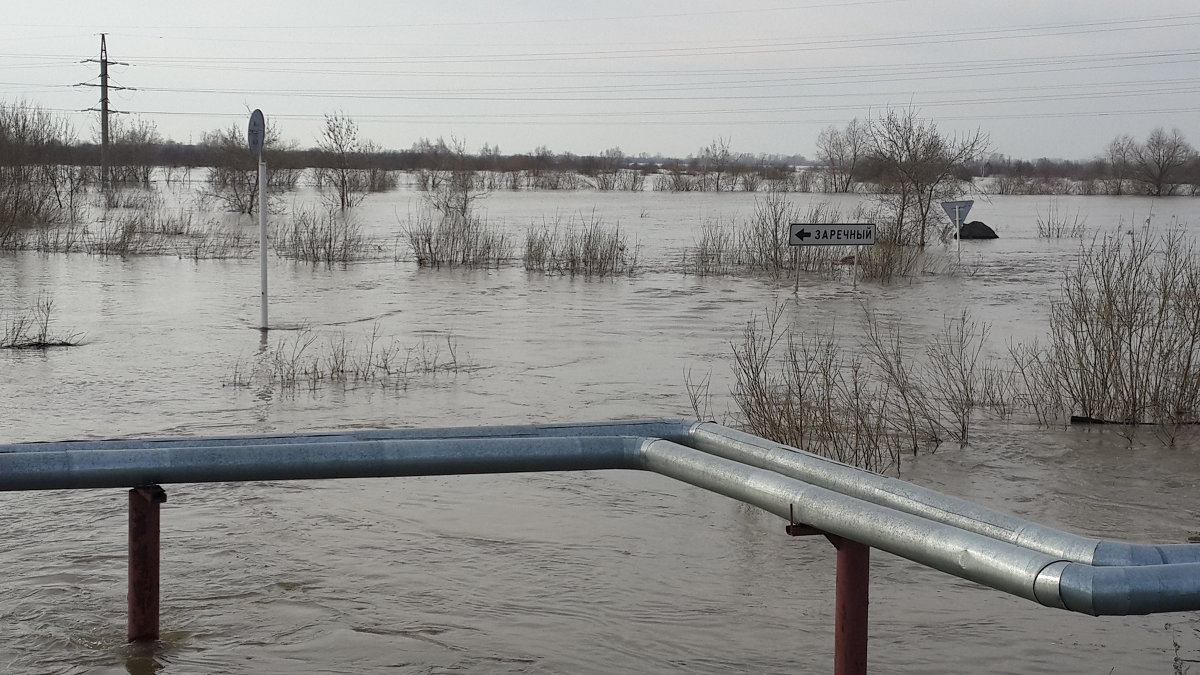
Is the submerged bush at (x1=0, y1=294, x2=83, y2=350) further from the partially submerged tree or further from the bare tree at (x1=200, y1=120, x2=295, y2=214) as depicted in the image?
the bare tree at (x1=200, y1=120, x2=295, y2=214)

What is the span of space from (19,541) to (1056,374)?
24.5 ft

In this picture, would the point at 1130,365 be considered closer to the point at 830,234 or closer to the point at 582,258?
the point at 830,234

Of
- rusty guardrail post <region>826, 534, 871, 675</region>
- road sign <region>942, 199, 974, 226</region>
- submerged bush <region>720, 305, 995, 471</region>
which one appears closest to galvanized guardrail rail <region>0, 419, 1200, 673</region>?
rusty guardrail post <region>826, 534, 871, 675</region>

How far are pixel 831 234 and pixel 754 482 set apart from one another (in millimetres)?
16391

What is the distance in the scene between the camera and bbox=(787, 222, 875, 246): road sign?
60.7 feet

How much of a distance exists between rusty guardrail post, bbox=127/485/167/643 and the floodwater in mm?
183

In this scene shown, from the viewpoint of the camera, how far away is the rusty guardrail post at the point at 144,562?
3.72 m

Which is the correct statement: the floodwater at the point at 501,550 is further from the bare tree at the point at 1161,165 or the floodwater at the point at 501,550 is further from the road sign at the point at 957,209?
the bare tree at the point at 1161,165

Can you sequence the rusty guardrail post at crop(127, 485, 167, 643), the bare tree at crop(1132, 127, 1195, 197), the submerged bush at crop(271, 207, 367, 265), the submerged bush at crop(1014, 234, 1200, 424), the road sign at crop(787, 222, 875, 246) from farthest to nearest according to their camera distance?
the bare tree at crop(1132, 127, 1195, 197) → the submerged bush at crop(271, 207, 367, 265) → the road sign at crop(787, 222, 875, 246) → the submerged bush at crop(1014, 234, 1200, 424) → the rusty guardrail post at crop(127, 485, 167, 643)

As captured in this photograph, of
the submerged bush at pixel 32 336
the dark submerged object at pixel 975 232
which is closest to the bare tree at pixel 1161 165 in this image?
the dark submerged object at pixel 975 232

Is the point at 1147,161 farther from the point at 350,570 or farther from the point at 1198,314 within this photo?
the point at 350,570

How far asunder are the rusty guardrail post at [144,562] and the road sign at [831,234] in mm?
15100

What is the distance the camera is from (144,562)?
387 cm

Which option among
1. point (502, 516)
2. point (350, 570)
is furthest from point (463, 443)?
point (502, 516)
